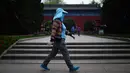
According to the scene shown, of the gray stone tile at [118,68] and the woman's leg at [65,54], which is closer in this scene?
the woman's leg at [65,54]

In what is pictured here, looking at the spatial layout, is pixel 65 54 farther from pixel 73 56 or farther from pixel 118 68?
pixel 73 56

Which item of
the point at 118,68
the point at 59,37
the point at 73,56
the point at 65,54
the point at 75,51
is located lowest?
the point at 118,68

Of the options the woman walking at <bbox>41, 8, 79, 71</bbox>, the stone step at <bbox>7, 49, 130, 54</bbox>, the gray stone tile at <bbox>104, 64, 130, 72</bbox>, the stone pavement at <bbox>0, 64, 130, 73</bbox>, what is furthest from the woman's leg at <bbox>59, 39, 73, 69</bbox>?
the stone step at <bbox>7, 49, 130, 54</bbox>

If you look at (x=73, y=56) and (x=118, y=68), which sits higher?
(x=73, y=56)

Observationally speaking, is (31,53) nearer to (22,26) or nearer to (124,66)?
(124,66)

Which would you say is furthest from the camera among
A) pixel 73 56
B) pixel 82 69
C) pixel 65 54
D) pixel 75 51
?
pixel 75 51

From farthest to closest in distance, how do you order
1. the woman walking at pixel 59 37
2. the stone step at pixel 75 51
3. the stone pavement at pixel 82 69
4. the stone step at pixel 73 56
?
the stone step at pixel 75 51
the stone step at pixel 73 56
the stone pavement at pixel 82 69
the woman walking at pixel 59 37

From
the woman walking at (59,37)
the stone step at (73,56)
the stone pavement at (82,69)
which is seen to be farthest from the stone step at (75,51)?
the woman walking at (59,37)

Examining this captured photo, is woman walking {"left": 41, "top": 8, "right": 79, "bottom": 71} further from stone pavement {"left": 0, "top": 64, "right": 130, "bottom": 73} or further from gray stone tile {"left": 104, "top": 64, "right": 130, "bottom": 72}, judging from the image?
gray stone tile {"left": 104, "top": 64, "right": 130, "bottom": 72}

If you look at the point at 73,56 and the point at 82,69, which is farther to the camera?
the point at 73,56

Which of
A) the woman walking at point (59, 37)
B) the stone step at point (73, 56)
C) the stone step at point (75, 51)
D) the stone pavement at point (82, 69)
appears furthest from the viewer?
the stone step at point (75, 51)

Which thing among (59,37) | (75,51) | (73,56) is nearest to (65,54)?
(59,37)

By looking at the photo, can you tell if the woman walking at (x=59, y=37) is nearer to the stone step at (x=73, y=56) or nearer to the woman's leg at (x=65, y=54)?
the woman's leg at (x=65, y=54)

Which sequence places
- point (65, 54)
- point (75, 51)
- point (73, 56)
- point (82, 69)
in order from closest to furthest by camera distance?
1. point (65, 54)
2. point (82, 69)
3. point (73, 56)
4. point (75, 51)
